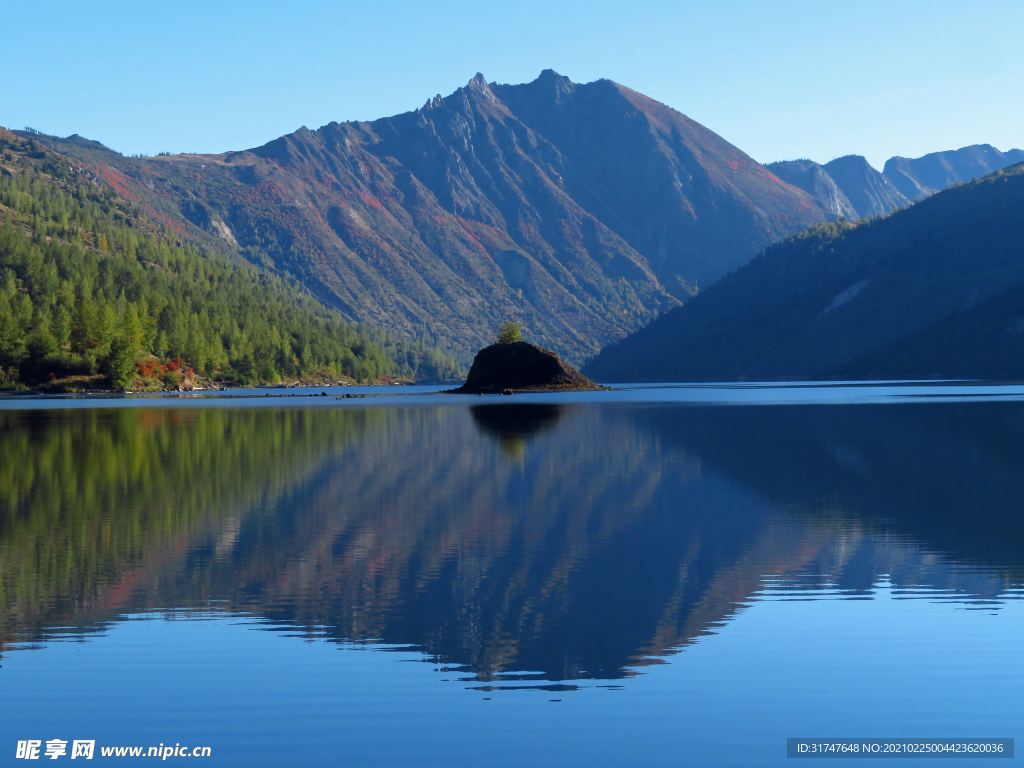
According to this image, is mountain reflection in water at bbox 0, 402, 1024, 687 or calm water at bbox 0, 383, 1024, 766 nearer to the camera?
calm water at bbox 0, 383, 1024, 766

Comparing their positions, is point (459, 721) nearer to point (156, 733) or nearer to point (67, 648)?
point (156, 733)

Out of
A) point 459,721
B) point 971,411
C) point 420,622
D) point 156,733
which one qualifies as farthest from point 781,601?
point 971,411

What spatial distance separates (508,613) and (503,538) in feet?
27.5

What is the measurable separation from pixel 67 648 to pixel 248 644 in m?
3.35

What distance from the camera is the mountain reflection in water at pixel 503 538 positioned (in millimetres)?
19344

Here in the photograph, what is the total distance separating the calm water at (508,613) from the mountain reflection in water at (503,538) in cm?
13

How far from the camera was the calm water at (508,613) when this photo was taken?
13.9 meters

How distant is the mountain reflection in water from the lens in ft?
63.5

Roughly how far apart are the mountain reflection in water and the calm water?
13 centimetres

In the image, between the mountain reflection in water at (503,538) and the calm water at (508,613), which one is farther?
the mountain reflection in water at (503,538)

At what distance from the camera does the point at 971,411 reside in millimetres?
93562

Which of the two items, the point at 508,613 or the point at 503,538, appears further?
the point at 503,538

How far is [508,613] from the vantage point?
1964 cm

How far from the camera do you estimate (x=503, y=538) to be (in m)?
28.0
